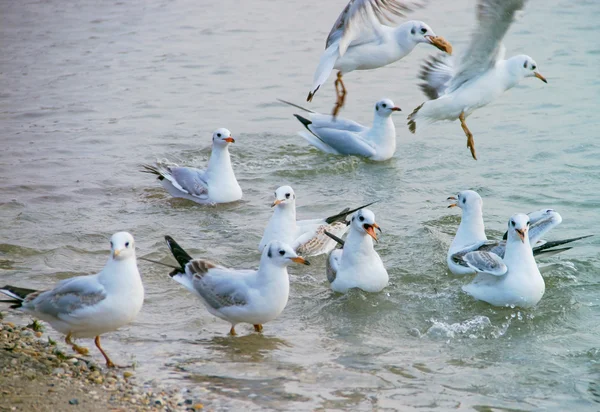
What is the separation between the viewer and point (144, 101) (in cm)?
1395

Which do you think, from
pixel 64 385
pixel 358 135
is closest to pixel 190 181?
pixel 358 135

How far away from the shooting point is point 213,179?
9766 mm

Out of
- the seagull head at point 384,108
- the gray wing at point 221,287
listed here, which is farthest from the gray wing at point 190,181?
the gray wing at point 221,287

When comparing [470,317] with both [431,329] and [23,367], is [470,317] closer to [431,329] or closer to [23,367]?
[431,329]

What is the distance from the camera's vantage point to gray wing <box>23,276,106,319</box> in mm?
5598

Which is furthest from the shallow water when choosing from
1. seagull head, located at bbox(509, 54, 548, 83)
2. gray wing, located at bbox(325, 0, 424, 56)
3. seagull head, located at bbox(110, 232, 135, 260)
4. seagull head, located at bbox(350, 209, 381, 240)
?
gray wing, located at bbox(325, 0, 424, 56)

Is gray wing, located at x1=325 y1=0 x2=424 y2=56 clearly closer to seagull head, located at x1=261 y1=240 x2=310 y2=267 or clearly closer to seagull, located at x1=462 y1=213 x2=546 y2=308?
seagull, located at x1=462 y1=213 x2=546 y2=308

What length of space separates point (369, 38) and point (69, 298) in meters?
5.43

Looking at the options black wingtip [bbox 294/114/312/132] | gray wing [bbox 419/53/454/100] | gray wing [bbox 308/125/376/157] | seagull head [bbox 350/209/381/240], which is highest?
gray wing [bbox 419/53/454/100]

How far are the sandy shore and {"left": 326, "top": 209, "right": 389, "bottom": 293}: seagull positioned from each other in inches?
85.7

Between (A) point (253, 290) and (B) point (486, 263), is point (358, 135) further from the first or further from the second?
(A) point (253, 290)

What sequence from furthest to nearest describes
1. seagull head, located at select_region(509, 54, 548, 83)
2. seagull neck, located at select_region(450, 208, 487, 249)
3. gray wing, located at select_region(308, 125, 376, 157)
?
1. gray wing, located at select_region(308, 125, 376, 157)
2. seagull head, located at select_region(509, 54, 548, 83)
3. seagull neck, located at select_region(450, 208, 487, 249)

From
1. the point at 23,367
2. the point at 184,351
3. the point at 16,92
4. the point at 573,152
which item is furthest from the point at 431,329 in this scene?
the point at 16,92

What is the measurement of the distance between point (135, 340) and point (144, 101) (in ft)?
26.5
